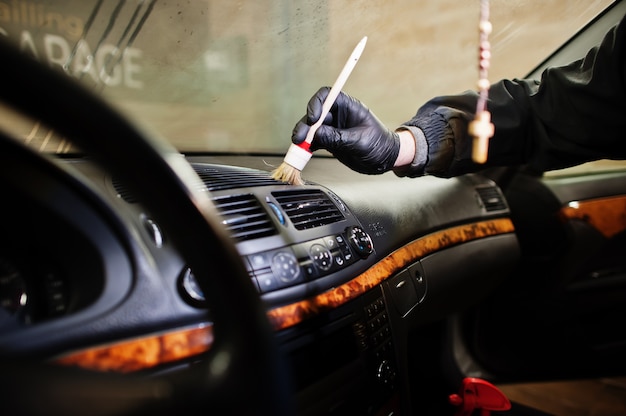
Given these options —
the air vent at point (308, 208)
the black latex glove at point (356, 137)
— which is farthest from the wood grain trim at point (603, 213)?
the air vent at point (308, 208)

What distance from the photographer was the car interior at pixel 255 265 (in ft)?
1.21

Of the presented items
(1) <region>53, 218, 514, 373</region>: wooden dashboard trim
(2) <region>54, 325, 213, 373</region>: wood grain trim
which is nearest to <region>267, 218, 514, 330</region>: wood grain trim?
(1) <region>53, 218, 514, 373</region>: wooden dashboard trim

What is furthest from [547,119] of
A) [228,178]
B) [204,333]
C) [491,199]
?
[204,333]

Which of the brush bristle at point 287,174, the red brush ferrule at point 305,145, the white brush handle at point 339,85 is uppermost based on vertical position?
the white brush handle at point 339,85

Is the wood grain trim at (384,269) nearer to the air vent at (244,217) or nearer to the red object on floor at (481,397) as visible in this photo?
the air vent at (244,217)

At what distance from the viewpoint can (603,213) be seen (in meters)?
1.67

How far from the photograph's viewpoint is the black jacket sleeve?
1.10 metres

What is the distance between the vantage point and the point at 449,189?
1.57 m

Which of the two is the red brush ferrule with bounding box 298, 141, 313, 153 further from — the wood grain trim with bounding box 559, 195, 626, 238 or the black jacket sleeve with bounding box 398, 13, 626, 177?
the wood grain trim with bounding box 559, 195, 626, 238

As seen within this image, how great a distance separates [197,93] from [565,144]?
128 cm

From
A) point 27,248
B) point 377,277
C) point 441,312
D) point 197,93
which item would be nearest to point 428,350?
point 441,312

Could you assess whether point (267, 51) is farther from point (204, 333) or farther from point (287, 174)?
point (204, 333)

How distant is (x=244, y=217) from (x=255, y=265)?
0.11 m

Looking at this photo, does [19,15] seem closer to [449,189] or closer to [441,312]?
[449,189]
